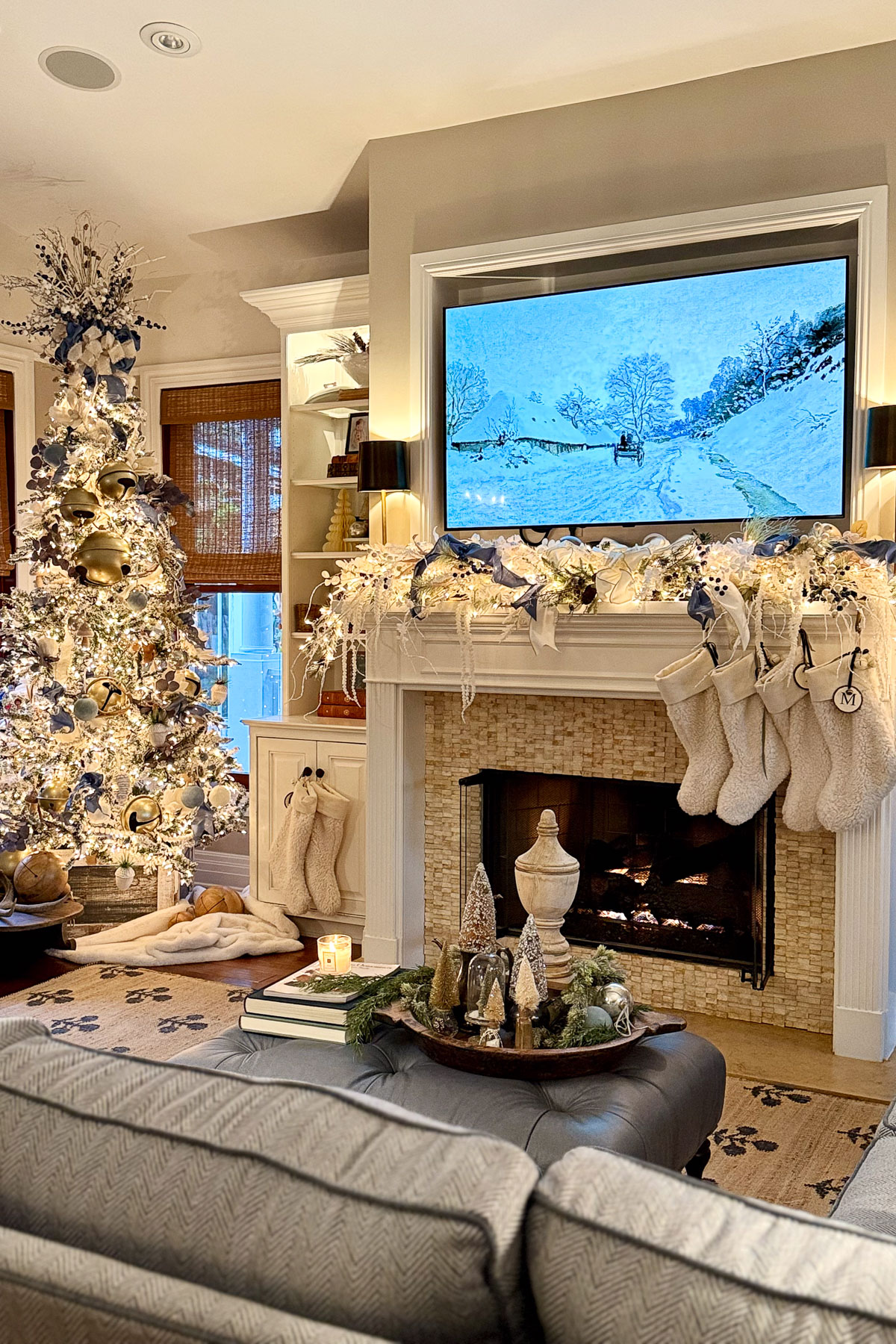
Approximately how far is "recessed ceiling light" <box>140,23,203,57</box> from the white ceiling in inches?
1.2

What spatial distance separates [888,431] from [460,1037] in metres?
2.09

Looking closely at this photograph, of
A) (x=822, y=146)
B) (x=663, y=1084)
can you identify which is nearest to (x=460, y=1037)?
(x=663, y=1084)

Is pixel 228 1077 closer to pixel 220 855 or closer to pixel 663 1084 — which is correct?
pixel 663 1084

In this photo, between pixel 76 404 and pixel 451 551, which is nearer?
pixel 451 551

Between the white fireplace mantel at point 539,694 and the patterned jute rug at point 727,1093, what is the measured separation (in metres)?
0.43

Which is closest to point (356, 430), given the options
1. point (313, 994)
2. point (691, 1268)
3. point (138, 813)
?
point (138, 813)

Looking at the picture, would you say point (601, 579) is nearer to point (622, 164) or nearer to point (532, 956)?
point (622, 164)

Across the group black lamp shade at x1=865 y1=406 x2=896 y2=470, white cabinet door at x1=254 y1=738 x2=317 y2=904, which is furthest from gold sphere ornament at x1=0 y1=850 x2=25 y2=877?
black lamp shade at x1=865 y1=406 x2=896 y2=470

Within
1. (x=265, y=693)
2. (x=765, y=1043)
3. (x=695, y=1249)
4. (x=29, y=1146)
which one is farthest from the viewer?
(x=265, y=693)

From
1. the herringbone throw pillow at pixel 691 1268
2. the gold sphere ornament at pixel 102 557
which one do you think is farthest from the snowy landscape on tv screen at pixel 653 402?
the herringbone throw pillow at pixel 691 1268

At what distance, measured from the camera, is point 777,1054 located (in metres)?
3.22

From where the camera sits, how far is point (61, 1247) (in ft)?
2.72

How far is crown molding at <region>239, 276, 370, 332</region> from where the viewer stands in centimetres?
448

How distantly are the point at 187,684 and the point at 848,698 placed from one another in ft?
7.49
